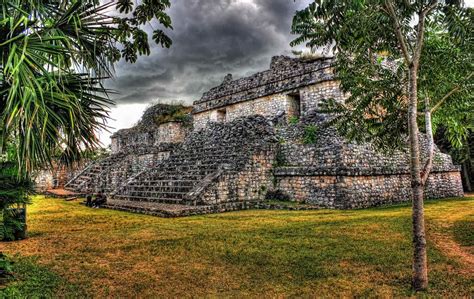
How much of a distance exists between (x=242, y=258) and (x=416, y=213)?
7.65 ft

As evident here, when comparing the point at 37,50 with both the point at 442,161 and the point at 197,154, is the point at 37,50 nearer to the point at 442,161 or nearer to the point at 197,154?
the point at 197,154

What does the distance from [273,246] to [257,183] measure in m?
5.77

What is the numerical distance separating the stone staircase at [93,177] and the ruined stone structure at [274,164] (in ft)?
0.23

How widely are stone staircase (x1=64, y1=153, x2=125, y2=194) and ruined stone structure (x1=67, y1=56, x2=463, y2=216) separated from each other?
0.07 metres

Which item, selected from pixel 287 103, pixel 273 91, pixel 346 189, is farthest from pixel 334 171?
pixel 273 91

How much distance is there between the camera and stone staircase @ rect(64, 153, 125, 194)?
1714cm

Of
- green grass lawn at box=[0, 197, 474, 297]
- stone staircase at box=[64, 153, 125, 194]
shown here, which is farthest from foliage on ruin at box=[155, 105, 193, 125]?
green grass lawn at box=[0, 197, 474, 297]

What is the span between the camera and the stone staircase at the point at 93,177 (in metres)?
17.1

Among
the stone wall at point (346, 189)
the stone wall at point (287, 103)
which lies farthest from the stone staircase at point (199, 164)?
the stone wall at point (287, 103)

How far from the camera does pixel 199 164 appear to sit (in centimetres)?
1229

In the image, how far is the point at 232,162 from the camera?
11.1 meters

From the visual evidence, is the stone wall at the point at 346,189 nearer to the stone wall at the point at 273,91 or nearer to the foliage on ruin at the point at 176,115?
the stone wall at the point at 273,91

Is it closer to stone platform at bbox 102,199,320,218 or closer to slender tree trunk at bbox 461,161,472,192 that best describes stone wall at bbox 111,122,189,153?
stone platform at bbox 102,199,320,218

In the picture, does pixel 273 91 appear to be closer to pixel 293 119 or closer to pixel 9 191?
pixel 293 119
